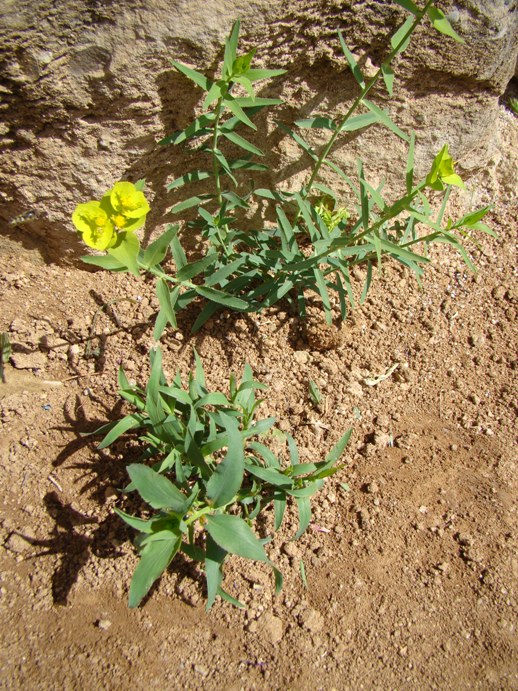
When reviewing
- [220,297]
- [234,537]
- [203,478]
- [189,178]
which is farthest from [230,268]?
[234,537]

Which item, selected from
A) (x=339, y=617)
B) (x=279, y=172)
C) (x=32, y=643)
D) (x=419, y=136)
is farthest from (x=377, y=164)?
(x=32, y=643)

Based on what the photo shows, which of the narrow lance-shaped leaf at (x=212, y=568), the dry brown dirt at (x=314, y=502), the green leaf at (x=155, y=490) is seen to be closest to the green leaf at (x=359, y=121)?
the dry brown dirt at (x=314, y=502)

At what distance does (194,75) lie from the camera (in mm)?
2037

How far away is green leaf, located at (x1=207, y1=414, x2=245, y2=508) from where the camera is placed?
1710 millimetres

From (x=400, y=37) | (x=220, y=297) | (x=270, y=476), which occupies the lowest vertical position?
(x=270, y=476)

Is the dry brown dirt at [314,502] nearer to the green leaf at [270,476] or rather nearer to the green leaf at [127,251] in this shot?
the green leaf at [270,476]

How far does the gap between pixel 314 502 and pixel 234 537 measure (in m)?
0.77

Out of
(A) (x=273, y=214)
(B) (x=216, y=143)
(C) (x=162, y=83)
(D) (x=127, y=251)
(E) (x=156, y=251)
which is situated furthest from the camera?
(A) (x=273, y=214)

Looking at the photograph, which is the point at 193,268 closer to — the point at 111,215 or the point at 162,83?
the point at 111,215

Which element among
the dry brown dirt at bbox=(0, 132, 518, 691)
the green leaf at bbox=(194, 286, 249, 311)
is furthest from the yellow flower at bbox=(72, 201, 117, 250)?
the dry brown dirt at bbox=(0, 132, 518, 691)

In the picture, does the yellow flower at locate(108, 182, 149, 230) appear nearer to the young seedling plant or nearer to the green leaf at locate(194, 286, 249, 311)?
the young seedling plant

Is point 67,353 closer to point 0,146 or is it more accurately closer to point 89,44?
point 0,146

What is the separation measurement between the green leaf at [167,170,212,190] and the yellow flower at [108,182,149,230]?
675 millimetres

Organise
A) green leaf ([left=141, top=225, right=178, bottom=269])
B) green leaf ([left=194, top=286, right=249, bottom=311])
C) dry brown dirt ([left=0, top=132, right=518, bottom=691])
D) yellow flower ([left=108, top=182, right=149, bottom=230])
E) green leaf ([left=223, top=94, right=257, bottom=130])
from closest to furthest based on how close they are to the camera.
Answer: yellow flower ([left=108, top=182, right=149, bottom=230])
green leaf ([left=141, top=225, right=178, bottom=269])
green leaf ([left=223, top=94, right=257, bottom=130])
dry brown dirt ([left=0, top=132, right=518, bottom=691])
green leaf ([left=194, top=286, right=249, bottom=311])
